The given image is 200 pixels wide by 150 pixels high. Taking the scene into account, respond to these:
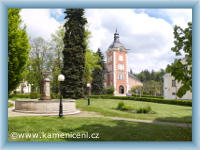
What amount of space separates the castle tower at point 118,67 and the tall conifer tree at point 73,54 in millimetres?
12053

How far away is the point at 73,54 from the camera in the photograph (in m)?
23.0

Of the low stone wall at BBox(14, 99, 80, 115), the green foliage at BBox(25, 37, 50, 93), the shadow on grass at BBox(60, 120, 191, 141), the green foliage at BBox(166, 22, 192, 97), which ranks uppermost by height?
the green foliage at BBox(25, 37, 50, 93)

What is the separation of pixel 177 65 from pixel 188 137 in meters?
2.47

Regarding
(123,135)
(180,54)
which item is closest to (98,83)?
(123,135)

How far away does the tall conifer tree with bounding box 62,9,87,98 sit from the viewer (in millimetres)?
22844

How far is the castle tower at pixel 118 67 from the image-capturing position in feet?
114

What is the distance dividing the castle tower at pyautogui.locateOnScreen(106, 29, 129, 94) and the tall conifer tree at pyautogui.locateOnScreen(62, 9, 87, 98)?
39.5ft

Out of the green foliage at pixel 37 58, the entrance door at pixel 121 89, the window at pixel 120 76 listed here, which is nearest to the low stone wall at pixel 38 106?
the green foliage at pixel 37 58

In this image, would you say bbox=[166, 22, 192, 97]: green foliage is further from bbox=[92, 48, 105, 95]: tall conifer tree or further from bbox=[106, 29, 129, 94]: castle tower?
bbox=[92, 48, 105, 95]: tall conifer tree

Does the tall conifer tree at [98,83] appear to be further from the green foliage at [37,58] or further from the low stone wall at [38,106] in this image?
the low stone wall at [38,106]

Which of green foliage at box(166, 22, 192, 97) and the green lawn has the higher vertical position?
green foliage at box(166, 22, 192, 97)

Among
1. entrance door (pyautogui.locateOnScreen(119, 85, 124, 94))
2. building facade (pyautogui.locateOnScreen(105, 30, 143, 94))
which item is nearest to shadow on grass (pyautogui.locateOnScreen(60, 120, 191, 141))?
building facade (pyautogui.locateOnScreen(105, 30, 143, 94))

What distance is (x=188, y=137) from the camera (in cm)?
507
